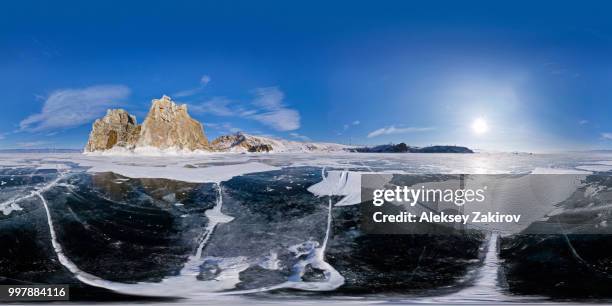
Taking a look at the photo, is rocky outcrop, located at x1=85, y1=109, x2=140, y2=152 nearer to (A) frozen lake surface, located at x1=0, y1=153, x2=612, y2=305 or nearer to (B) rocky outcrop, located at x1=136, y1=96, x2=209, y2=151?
(B) rocky outcrop, located at x1=136, y1=96, x2=209, y2=151

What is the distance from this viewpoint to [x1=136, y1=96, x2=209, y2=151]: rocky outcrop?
9.90 meters

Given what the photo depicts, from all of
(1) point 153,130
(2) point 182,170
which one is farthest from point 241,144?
(1) point 153,130

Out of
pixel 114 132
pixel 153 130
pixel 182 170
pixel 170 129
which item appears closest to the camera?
pixel 182 170

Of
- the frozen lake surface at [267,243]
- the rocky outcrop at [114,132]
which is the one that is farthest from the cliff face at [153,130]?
→ the frozen lake surface at [267,243]

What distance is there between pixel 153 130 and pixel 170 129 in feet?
2.36

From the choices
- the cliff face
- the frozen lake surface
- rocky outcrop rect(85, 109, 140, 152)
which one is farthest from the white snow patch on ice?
the cliff face

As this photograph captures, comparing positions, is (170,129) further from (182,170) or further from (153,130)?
(182,170)

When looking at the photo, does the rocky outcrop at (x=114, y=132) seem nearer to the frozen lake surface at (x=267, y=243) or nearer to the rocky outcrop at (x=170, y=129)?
the rocky outcrop at (x=170, y=129)

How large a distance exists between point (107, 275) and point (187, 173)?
386 cm

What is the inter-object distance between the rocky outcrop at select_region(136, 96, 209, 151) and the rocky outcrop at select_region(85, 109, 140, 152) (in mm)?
293

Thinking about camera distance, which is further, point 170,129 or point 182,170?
point 170,129

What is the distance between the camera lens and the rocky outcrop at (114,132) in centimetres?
970

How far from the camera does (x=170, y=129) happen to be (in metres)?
11.4

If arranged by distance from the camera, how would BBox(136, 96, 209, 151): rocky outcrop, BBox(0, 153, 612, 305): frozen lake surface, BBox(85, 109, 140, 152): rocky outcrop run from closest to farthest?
BBox(0, 153, 612, 305): frozen lake surface → BBox(85, 109, 140, 152): rocky outcrop → BBox(136, 96, 209, 151): rocky outcrop
